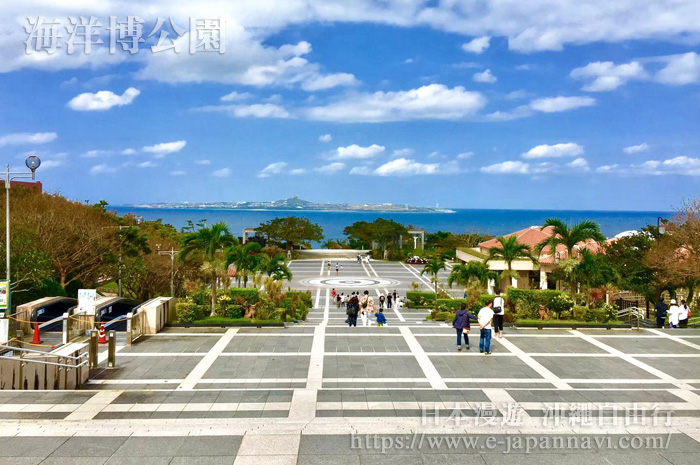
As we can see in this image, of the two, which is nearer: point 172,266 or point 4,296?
point 4,296

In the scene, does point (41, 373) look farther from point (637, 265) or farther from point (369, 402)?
point (637, 265)

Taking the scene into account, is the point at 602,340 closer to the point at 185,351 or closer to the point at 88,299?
the point at 185,351


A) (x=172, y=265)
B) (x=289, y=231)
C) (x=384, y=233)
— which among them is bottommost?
(x=172, y=265)

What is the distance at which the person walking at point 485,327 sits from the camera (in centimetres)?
1552

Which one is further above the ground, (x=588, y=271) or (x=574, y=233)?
(x=574, y=233)

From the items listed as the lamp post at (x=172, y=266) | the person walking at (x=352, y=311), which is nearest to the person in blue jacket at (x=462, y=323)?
the person walking at (x=352, y=311)

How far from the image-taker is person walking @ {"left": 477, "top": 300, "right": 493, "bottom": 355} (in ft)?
50.9

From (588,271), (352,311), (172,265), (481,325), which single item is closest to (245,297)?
(352,311)

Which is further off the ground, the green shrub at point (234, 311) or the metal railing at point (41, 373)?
the green shrub at point (234, 311)

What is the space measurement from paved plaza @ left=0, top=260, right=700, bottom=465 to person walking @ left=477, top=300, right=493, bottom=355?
16.5 inches

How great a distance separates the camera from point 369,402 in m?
11.4

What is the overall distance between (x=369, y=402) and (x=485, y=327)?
5432 mm

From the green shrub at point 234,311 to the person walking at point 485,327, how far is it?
341 inches

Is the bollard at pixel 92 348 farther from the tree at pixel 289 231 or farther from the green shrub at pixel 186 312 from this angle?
the tree at pixel 289 231
